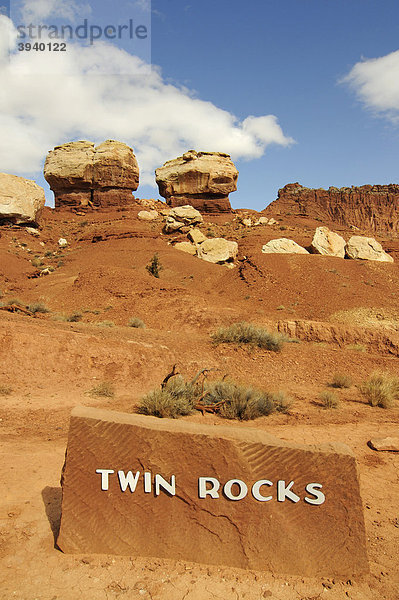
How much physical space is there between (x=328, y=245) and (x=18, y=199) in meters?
27.9

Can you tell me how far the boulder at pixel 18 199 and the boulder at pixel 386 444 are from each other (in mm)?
36487

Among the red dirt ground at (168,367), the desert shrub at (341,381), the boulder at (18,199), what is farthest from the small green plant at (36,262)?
the desert shrub at (341,381)

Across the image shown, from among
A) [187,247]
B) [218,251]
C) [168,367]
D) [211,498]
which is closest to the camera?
[211,498]

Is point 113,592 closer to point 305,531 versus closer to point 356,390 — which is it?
point 305,531

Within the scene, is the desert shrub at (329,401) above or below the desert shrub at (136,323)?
below

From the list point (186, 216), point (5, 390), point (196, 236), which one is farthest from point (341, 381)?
point (186, 216)

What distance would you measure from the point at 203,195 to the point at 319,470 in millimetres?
43465

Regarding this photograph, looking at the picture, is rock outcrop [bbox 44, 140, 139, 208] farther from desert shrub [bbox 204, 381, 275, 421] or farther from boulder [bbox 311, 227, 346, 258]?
desert shrub [bbox 204, 381, 275, 421]

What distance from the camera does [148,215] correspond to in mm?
40469

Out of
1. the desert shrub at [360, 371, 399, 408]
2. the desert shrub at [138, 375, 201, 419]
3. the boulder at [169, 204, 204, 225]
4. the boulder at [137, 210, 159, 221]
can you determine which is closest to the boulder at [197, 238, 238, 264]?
the boulder at [169, 204, 204, 225]

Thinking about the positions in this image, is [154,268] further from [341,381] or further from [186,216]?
[341,381]

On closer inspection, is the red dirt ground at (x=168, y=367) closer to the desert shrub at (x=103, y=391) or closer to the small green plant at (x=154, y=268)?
the desert shrub at (x=103, y=391)

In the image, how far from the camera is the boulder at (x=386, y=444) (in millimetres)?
5941

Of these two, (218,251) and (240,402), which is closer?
(240,402)
